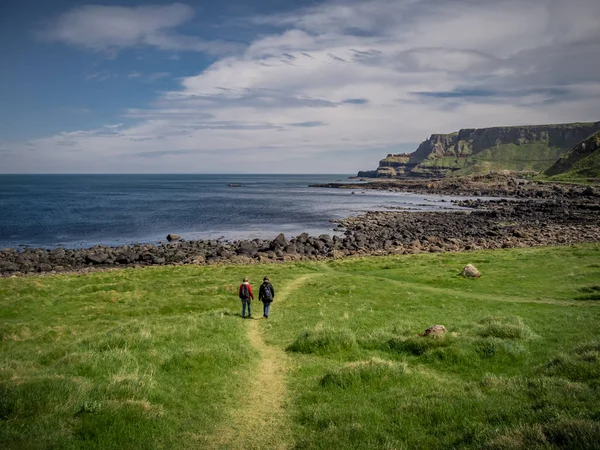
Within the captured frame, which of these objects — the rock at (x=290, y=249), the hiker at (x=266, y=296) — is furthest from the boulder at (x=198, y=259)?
the hiker at (x=266, y=296)

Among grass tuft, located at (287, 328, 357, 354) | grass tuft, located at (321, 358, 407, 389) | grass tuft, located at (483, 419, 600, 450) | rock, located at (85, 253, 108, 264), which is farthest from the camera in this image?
rock, located at (85, 253, 108, 264)

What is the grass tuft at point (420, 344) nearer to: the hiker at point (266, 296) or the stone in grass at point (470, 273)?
the hiker at point (266, 296)

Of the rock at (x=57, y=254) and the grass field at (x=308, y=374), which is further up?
the grass field at (x=308, y=374)

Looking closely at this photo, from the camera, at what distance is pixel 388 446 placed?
8805 mm

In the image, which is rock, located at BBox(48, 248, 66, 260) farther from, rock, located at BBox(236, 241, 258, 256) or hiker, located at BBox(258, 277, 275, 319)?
hiker, located at BBox(258, 277, 275, 319)

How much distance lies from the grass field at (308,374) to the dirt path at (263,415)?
6 centimetres

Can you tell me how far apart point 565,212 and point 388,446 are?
4006 inches

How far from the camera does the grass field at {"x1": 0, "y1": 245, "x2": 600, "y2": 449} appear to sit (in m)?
9.37

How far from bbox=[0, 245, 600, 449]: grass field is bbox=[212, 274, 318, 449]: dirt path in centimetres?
6

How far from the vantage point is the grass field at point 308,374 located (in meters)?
9.37

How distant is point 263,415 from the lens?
11.3 m

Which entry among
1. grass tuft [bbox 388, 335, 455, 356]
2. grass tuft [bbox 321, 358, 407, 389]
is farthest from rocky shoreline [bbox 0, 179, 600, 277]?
grass tuft [bbox 321, 358, 407, 389]

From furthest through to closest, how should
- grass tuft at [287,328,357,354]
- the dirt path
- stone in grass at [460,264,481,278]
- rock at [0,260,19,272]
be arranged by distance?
rock at [0,260,19,272], stone in grass at [460,264,481,278], grass tuft at [287,328,357,354], the dirt path

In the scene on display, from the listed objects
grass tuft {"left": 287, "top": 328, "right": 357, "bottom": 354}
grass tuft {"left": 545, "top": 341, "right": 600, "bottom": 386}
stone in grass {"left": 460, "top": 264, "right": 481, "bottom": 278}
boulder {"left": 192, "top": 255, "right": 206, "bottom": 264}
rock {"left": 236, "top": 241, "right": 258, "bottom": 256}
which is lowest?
boulder {"left": 192, "top": 255, "right": 206, "bottom": 264}
